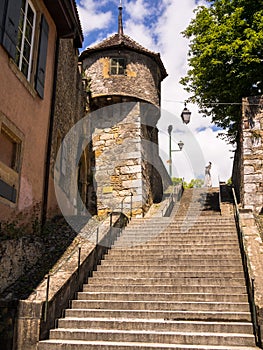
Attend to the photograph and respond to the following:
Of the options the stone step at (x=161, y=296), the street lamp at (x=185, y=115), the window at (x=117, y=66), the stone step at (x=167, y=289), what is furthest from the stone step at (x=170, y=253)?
the window at (x=117, y=66)

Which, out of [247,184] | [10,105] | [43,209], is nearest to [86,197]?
[43,209]

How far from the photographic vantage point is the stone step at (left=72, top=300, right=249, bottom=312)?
6.52 meters

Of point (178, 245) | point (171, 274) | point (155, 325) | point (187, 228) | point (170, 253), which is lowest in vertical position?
point (155, 325)

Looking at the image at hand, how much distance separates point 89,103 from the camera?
16.2 metres

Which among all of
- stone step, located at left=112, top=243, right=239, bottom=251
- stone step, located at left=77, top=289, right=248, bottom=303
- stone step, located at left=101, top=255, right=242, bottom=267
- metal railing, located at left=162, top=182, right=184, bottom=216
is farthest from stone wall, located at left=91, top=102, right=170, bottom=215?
stone step, located at left=77, top=289, right=248, bottom=303

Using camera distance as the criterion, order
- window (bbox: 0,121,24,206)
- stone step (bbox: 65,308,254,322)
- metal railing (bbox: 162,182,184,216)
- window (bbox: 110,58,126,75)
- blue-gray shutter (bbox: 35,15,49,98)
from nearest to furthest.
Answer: stone step (bbox: 65,308,254,322) < window (bbox: 0,121,24,206) < blue-gray shutter (bbox: 35,15,49,98) < metal railing (bbox: 162,182,184,216) < window (bbox: 110,58,126,75)

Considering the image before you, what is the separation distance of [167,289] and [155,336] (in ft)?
5.22

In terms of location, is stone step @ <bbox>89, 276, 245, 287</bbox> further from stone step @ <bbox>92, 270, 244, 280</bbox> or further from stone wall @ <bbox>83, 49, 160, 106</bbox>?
stone wall @ <bbox>83, 49, 160, 106</bbox>

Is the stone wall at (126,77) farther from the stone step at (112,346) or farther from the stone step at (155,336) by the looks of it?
the stone step at (112,346)

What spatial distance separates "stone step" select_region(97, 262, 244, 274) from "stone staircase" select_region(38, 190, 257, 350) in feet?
0.07

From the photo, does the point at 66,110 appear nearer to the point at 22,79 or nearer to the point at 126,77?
the point at 22,79

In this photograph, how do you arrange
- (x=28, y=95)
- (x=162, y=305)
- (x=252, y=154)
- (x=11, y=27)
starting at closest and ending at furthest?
(x=162, y=305), (x=11, y=27), (x=28, y=95), (x=252, y=154)

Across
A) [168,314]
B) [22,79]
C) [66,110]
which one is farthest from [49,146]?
[168,314]

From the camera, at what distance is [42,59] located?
32.8ft
